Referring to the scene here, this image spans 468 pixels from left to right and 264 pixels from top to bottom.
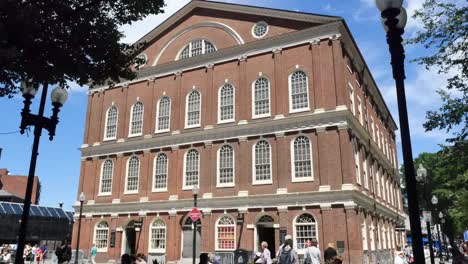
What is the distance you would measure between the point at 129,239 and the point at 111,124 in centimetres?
1002

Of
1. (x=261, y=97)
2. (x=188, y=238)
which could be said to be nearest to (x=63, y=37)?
(x=261, y=97)

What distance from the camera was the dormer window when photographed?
108 feet

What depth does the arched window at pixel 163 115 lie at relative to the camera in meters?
33.0

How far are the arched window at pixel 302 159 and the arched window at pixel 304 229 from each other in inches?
94.4

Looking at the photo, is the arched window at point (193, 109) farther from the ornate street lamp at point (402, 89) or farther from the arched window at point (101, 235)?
the ornate street lamp at point (402, 89)

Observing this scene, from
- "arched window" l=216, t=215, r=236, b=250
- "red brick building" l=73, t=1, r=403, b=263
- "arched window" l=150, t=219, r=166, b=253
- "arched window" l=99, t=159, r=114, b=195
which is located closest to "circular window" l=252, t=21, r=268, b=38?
"red brick building" l=73, t=1, r=403, b=263

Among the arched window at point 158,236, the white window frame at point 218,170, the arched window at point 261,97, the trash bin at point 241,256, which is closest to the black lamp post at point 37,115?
the trash bin at point 241,256

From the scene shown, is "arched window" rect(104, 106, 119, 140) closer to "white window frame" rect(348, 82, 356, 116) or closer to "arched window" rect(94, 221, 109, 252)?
"arched window" rect(94, 221, 109, 252)

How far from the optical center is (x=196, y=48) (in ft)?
110

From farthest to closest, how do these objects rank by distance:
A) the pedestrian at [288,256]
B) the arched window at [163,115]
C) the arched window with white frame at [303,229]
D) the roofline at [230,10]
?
the arched window at [163,115] < the roofline at [230,10] < the arched window with white frame at [303,229] < the pedestrian at [288,256]

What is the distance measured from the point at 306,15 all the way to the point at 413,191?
78.1 feet

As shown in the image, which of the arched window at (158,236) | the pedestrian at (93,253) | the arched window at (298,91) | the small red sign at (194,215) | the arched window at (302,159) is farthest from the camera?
the arched window at (158,236)

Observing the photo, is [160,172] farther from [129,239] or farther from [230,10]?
[230,10]

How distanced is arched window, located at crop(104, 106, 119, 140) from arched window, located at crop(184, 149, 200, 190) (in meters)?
8.24
